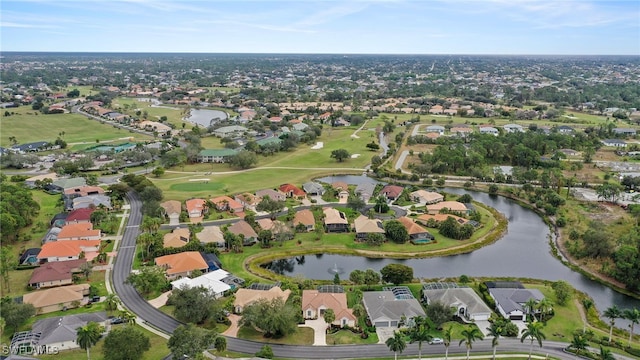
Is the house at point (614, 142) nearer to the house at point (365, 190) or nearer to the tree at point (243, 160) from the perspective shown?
the house at point (365, 190)

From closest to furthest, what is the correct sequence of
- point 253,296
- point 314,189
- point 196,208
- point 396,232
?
point 253,296
point 396,232
point 196,208
point 314,189

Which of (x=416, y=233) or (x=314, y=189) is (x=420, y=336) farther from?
(x=314, y=189)

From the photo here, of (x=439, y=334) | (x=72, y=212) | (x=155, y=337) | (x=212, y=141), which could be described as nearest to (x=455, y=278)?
(x=439, y=334)

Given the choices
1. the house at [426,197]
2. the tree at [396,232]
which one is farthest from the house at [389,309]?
the house at [426,197]

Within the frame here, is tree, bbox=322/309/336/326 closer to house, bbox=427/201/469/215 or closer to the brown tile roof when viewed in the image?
the brown tile roof

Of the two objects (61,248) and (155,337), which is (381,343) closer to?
(155,337)

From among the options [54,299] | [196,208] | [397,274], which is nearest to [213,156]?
[196,208]
